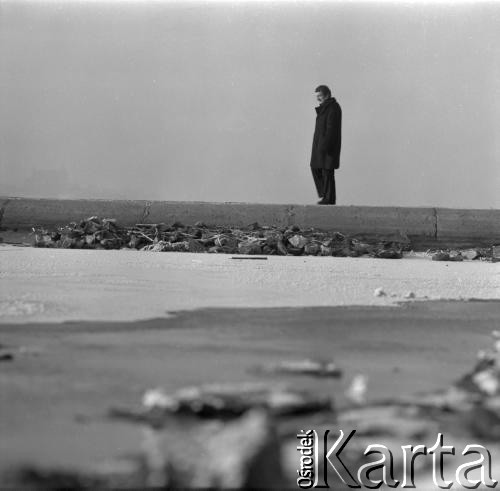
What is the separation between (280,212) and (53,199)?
7.17 feet

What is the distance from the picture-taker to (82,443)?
1.36 metres

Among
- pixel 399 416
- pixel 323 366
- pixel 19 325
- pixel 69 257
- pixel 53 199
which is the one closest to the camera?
pixel 399 416

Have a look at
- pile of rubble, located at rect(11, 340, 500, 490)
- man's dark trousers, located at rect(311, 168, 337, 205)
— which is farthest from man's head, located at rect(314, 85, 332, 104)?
pile of rubble, located at rect(11, 340, 500, 490)

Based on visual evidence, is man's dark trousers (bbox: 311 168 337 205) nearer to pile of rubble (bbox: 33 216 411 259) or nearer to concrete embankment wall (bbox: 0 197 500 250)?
concrete embankment wall (bbox: 0 197 500 250)

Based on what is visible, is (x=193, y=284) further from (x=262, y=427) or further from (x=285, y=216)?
(x=285, y=216)

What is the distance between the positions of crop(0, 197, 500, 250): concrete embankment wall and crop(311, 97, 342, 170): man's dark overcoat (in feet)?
6.76

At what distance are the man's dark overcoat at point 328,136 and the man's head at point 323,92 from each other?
41mm

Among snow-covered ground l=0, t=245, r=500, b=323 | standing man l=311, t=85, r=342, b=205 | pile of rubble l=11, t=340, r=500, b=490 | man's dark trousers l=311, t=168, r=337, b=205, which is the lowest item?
pile of rubble l=11, t=340, r=500, b=490

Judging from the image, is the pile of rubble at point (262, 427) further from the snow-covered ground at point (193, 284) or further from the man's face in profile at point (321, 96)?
the man's face in profile at point (321, 96)

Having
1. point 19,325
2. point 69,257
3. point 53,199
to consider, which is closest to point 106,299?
point 19,325

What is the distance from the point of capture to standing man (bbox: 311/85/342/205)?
10.2 meters

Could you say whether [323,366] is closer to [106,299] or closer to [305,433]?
[305,433]

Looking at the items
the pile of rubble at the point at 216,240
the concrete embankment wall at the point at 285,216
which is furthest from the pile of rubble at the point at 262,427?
the concrete embankment wall at the point at 285,216

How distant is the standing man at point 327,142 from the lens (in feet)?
33.4
